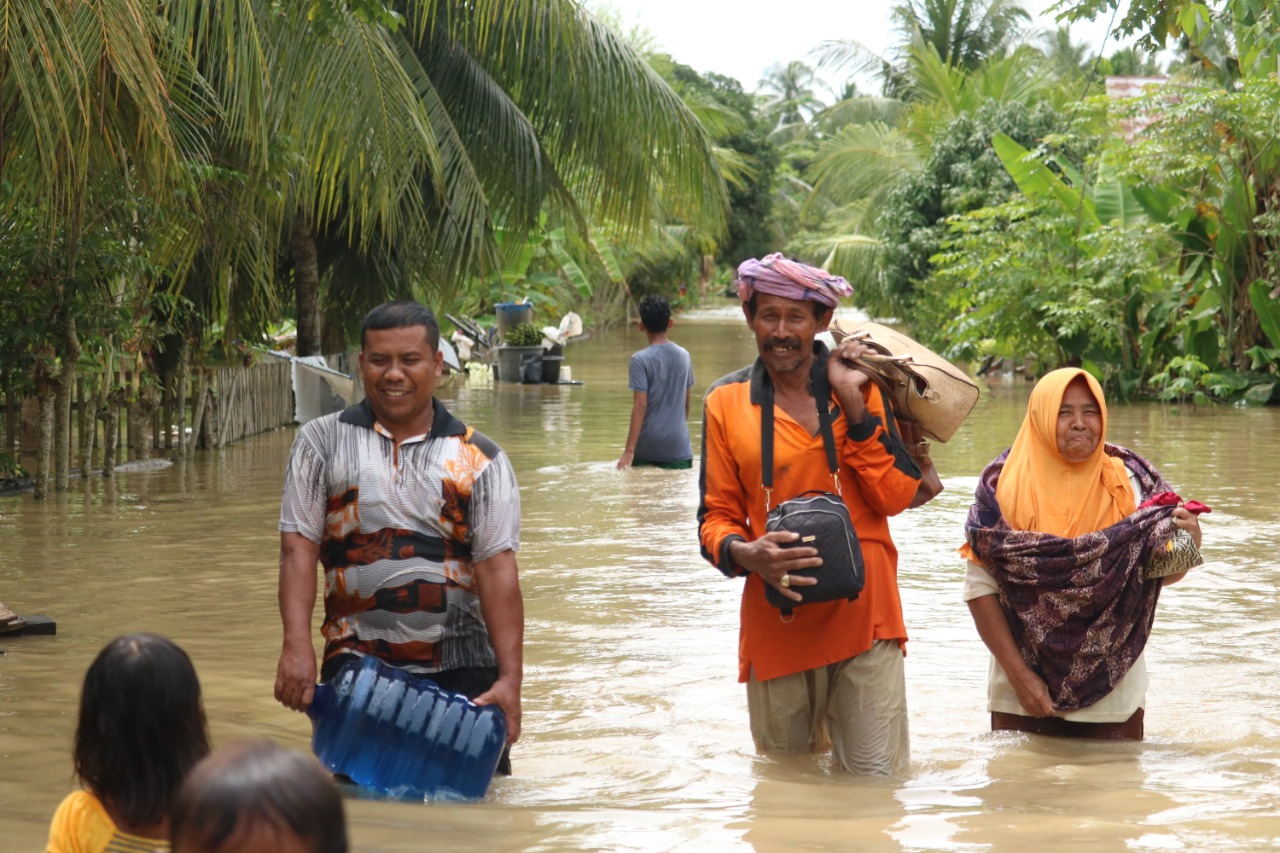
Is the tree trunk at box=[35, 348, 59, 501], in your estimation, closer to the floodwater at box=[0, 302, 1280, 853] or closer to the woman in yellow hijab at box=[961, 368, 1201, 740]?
the floodwater at box=[0, 302, 1280, 853]

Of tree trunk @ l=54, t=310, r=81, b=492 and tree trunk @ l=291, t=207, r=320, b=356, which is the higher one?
tree trunk @ l=291, t=207, r=320, b=356

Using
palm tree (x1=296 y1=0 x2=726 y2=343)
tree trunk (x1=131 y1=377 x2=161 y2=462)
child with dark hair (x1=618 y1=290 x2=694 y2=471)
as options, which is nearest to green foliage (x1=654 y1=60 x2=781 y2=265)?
palm tree (x1=296 y1=0 x2=726 y2=343)

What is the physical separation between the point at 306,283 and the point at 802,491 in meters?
14.4

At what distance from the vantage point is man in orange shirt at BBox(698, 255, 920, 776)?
175 inches

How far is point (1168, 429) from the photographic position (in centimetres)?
1788

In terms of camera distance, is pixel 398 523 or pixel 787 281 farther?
pixel 787 281

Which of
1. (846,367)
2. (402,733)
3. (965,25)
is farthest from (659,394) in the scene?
(965,25)

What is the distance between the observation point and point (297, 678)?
406cm

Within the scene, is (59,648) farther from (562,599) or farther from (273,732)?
(562,599)

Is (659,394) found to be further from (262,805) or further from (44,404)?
(262,805)

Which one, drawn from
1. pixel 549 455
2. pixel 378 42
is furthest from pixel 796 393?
pixel 549 455

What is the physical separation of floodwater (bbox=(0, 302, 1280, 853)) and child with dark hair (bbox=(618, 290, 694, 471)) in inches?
16.2

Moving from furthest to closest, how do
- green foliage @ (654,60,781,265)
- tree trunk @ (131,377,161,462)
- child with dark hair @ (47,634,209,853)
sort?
green foliage @ (654,60,781,265) → tree trunk @ (131,377,161,462) → child with dark hair @ (47,634,209,853)

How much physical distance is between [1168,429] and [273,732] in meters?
14.3
